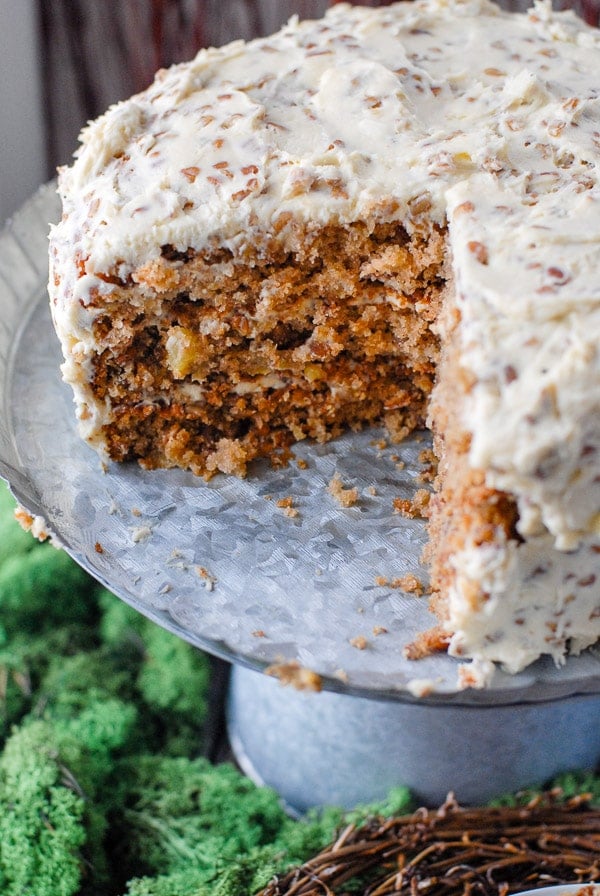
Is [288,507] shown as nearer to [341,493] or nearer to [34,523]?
[341,493]

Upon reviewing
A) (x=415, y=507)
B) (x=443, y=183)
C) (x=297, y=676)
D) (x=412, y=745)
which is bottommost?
(x=412, y=745)

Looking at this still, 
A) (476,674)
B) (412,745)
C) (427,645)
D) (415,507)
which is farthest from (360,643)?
(412,745)

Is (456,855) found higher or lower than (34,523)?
lower

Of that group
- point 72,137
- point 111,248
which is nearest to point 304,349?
point 111,248

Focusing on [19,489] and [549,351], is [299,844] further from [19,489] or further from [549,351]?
[549,351]

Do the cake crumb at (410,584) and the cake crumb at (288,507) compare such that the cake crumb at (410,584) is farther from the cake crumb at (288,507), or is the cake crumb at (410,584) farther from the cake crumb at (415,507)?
the cake crumb at (288,507)

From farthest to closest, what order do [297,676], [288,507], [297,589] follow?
1. [288,507]
2. [297,589]
3. [297,676]
